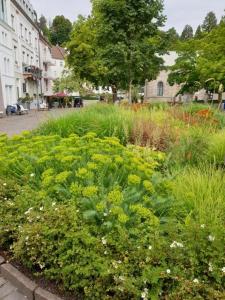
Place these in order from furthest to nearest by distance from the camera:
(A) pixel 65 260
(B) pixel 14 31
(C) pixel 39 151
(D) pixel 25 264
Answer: (B) pixel 14 31, (C) pixel 39 151, (D) pixel 25 264, (A) pixel 65 260

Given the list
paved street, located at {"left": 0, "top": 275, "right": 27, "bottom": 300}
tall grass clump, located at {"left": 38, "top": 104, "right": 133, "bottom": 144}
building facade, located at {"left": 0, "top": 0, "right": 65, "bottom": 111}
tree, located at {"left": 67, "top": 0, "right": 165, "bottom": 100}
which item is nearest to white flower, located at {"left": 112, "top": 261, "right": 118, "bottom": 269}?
paved street, located at {"left": 0, "top": 275, "right": 27, "bottom": 300}

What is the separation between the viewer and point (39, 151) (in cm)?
442

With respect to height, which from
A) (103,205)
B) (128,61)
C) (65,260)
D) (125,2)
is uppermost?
(125,2)

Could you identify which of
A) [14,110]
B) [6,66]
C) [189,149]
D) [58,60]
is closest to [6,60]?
[6,66]

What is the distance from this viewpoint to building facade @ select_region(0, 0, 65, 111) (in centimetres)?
2941

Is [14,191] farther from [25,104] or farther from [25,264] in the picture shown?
[25,104]

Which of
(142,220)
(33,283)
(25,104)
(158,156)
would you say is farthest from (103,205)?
(25,104)

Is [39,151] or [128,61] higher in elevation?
[128,61]

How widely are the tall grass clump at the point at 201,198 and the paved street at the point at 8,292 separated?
1.61 meters

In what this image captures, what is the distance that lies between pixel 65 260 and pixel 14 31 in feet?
118

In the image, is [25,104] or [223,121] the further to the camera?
[25,104]

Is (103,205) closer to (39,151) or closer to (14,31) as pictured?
(39,151)

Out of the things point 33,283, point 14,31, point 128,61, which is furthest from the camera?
point 14,31

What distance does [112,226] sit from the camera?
2670mm
